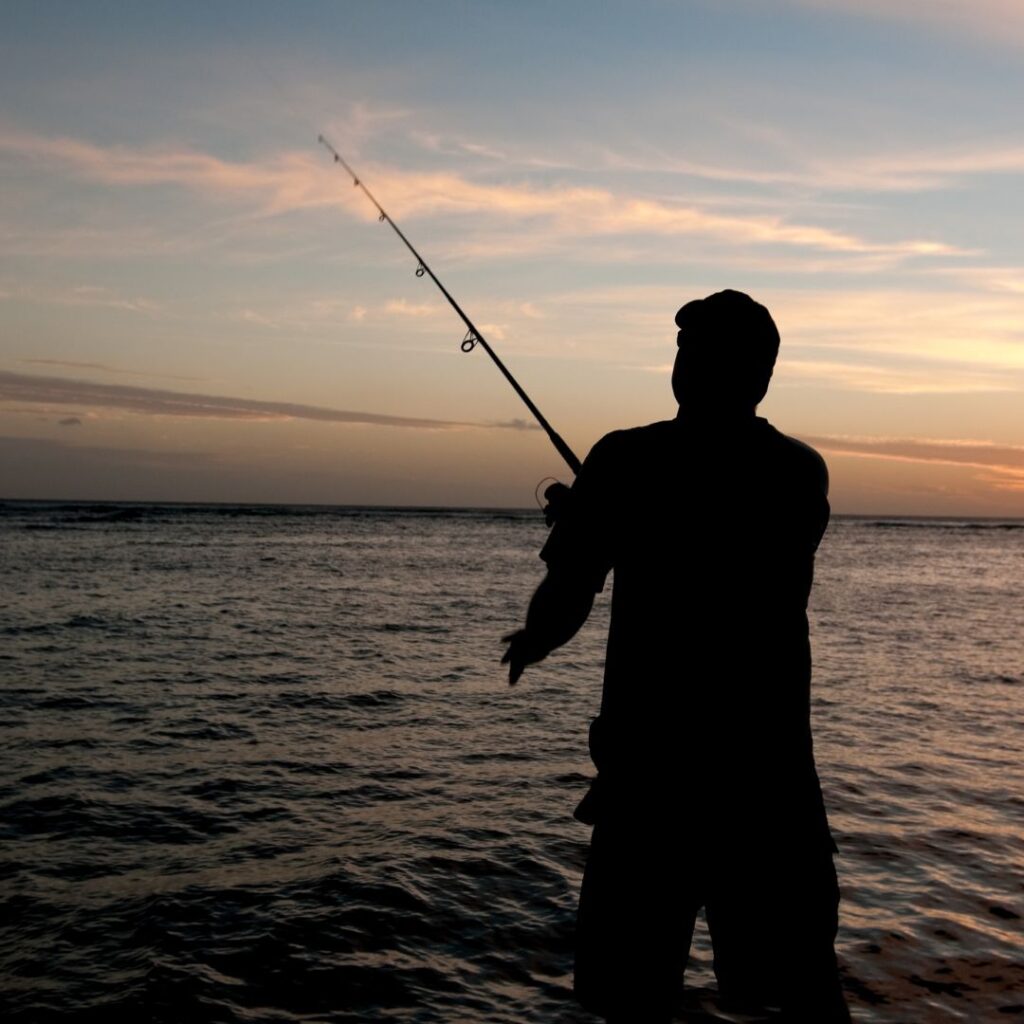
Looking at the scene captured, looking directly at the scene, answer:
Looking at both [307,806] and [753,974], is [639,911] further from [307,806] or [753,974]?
[307,806]

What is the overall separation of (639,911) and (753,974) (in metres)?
0.31

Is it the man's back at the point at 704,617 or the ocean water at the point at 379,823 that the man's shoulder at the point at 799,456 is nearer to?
the man's back at the point at 704,617

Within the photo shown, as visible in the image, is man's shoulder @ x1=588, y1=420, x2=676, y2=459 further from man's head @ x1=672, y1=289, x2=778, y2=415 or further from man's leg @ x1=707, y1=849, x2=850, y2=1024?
man's leg @ x1=707, y1=849, x2=850, y2=1024

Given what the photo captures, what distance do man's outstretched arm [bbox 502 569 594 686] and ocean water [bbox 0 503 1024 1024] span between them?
2651mm

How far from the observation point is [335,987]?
479cm

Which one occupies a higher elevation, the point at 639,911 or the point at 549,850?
the point at 639,911

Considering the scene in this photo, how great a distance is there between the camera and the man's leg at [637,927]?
257cm

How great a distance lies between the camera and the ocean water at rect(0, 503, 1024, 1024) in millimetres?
4867

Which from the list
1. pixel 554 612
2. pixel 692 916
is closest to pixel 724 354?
pixel 554 612

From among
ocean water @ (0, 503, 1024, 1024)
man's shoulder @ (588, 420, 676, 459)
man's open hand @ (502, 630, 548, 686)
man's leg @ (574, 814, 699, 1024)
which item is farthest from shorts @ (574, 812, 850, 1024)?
ocean water @ (0, 503, 1024, 1024)

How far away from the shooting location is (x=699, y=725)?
8.51 feet

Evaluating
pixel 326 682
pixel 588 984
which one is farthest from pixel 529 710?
pixel 588 984

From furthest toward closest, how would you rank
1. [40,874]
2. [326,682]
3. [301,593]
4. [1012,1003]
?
Result: [301,593] < [326,682] < [40,874] < [1012,1003]

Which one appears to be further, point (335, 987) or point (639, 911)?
point (335, 987)
